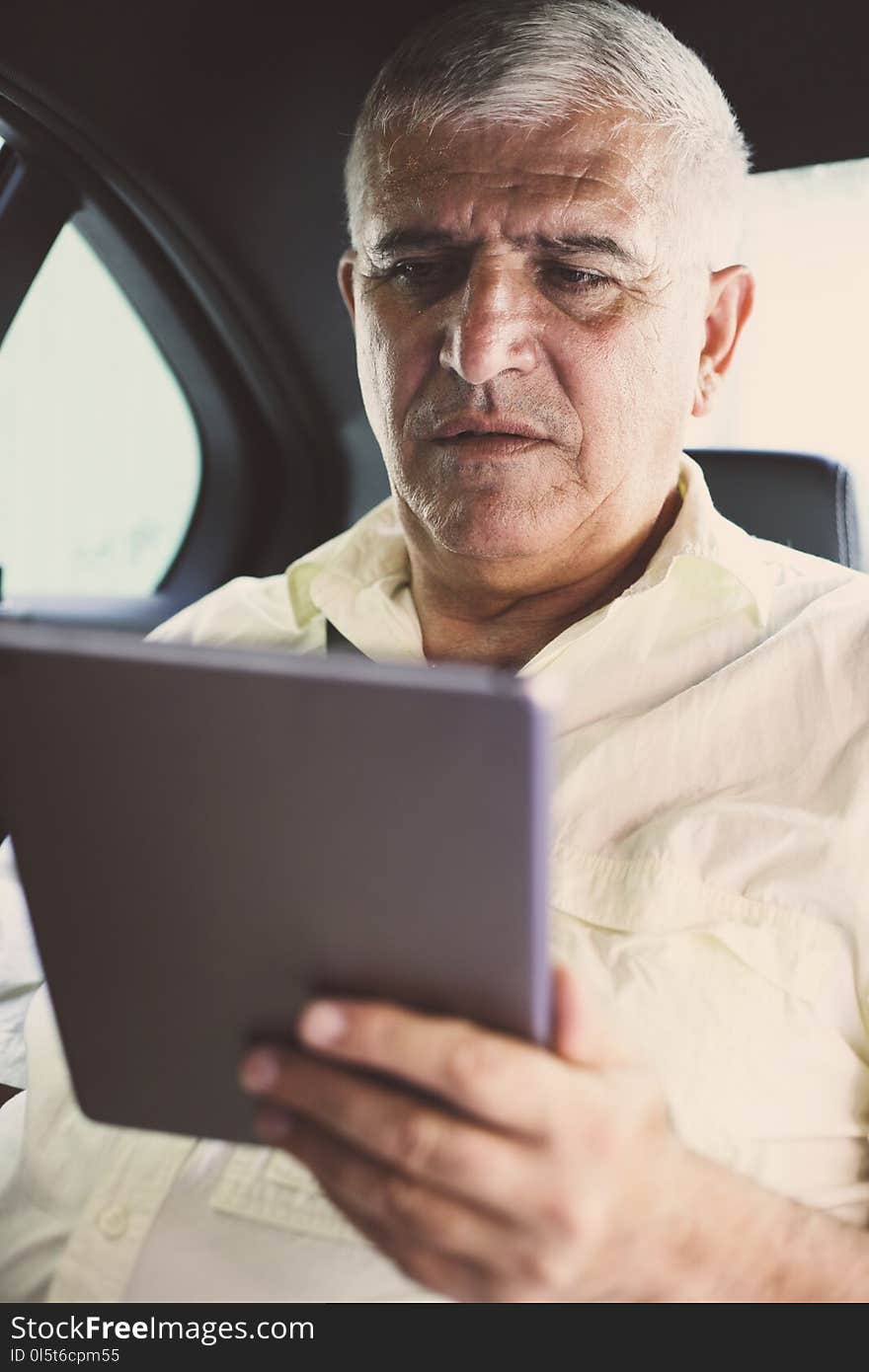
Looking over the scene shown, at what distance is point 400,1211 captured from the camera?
24.3 inches

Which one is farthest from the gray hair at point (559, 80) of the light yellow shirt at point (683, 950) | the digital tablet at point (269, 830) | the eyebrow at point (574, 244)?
the digital tablet at point (269, 830)

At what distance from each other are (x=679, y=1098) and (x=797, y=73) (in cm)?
166

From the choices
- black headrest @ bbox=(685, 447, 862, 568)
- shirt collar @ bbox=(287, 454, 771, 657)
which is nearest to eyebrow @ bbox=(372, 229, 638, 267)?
shirt collar @ bbox=(287, 454, 771, 657)

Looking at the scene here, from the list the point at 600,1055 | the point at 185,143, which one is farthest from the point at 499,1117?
the point at 185,143

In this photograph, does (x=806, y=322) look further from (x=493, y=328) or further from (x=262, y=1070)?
(x=262, y=1070)

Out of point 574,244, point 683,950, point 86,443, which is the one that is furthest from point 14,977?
point 86,443

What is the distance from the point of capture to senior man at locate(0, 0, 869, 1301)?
0.61 metres

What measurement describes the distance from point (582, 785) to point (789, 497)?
633mm

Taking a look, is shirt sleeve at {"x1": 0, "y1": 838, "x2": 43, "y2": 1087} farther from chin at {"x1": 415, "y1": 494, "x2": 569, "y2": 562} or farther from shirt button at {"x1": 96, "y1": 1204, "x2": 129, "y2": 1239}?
chin at {"x1": 415, "y1": 494, "x2": 569, "y2": 562}

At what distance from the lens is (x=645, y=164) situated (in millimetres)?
1191

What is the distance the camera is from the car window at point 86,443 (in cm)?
229

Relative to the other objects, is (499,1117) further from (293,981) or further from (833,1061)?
(833,1061)

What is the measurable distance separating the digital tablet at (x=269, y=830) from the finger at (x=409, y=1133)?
4 cm

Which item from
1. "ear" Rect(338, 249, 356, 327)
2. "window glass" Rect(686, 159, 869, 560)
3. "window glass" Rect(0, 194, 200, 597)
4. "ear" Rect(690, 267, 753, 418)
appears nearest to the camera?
"ear" Rect(690, 267, 753, 418)
